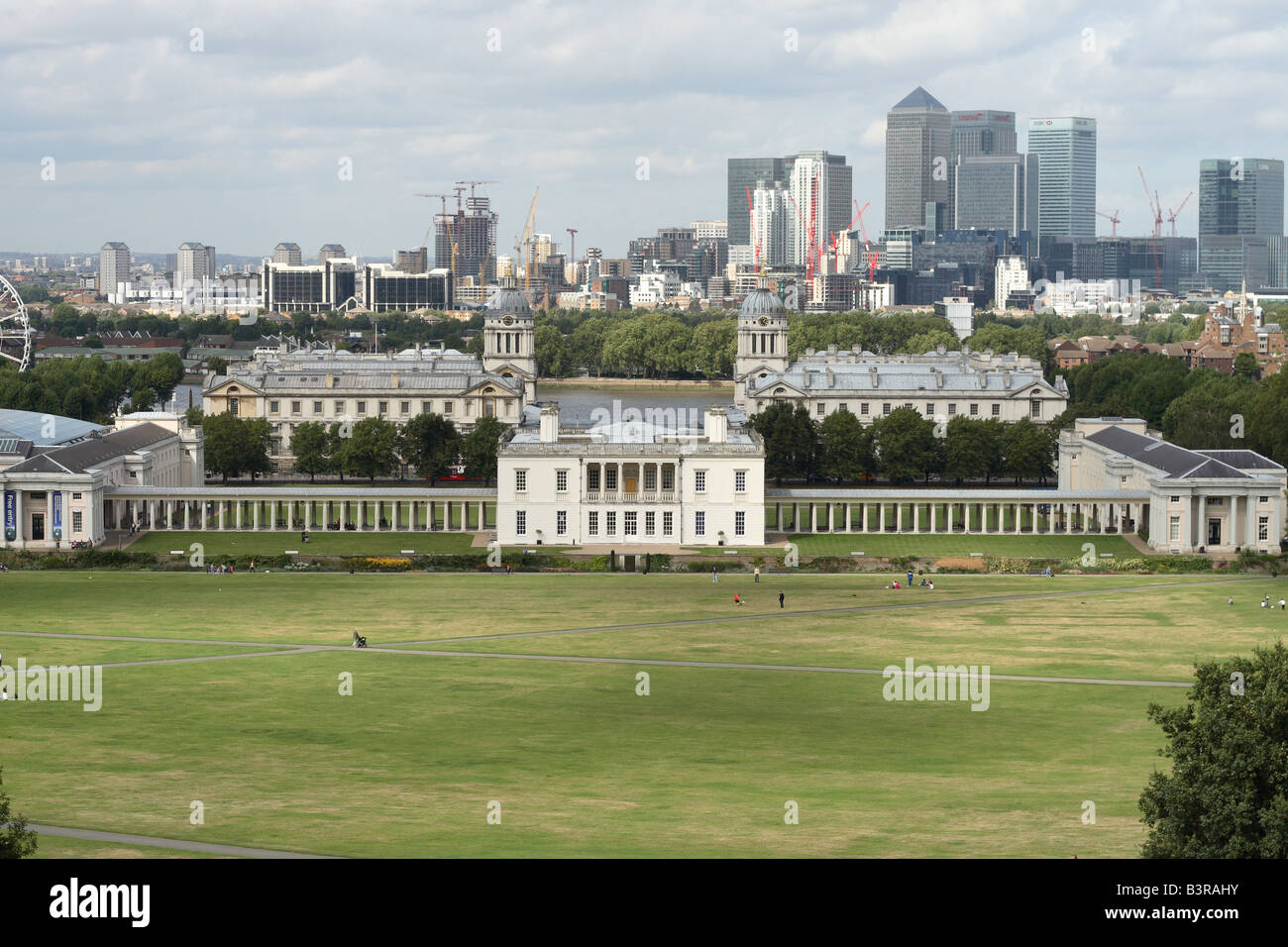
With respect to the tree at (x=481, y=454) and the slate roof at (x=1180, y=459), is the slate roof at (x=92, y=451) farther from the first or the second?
the slate roof at (x=1180, y=459)

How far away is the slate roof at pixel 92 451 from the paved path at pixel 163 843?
60.7m

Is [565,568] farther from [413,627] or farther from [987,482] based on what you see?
[987,482]

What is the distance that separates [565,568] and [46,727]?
39.6 meters

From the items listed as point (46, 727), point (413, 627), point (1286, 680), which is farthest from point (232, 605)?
point (1286, 680)

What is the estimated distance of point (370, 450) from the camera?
118m

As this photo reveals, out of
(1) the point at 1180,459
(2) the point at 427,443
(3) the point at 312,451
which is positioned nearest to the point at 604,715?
(1) the point at 1180,459

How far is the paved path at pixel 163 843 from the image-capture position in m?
36.1

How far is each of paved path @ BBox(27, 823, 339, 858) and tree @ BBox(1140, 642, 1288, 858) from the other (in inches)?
622

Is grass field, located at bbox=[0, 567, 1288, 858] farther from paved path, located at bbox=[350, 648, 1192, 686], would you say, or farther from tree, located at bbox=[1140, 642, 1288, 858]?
tree, located at bbox=[1140, 642, 1288, 858]

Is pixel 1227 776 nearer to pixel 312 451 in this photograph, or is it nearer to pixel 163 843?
pixel 163 843

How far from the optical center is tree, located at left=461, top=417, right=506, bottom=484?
116062mm

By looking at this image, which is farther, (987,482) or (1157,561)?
(987,482)

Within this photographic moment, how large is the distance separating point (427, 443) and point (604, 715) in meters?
67.3

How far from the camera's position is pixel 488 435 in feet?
390
